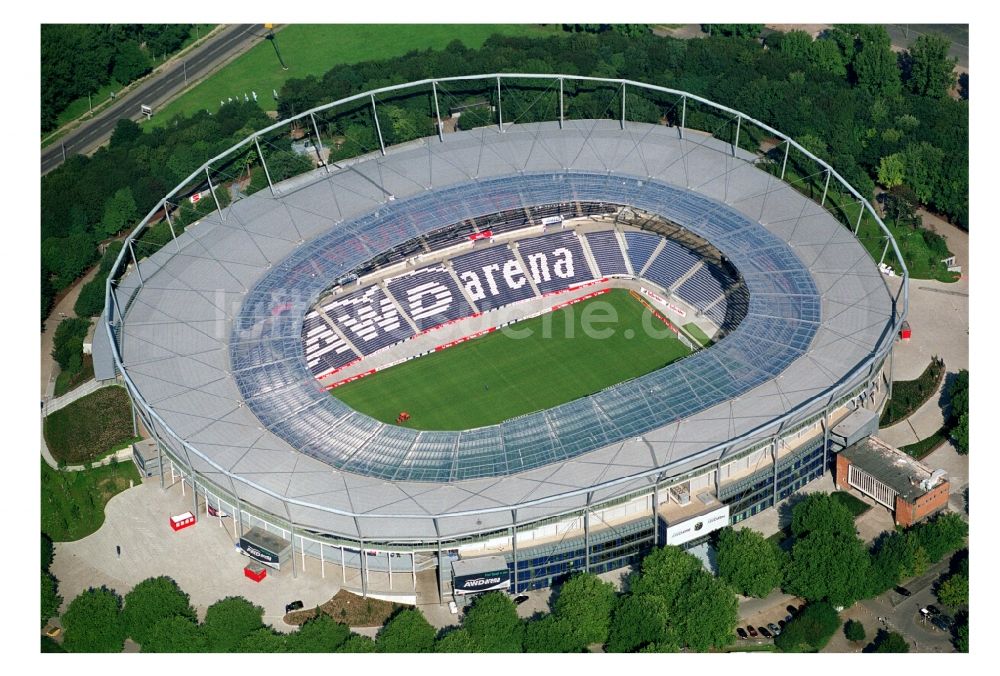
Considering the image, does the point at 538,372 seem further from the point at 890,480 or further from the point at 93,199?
the point at 93,199

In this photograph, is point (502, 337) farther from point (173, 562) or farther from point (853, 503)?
point (173, 562)

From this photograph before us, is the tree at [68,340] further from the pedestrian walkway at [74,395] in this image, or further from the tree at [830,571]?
the tree at [830,571]

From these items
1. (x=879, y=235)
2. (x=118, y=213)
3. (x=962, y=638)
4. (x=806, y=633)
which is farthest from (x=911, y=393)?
(x=118, y=213)

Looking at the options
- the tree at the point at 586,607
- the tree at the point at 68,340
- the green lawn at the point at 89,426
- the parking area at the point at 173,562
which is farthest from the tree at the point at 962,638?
the tree at the point at 68,340

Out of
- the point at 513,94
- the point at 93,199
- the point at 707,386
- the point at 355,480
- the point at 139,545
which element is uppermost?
the point at 513,94

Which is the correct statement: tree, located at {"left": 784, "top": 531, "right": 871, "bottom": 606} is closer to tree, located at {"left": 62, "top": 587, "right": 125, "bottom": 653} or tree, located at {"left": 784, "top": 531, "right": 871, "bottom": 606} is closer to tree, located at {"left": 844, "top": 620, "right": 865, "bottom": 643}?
tree, located at {"left": 844, "top": 620, "right": 865, "bottom": 643}

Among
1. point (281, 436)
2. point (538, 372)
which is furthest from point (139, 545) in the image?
point (538, 372)
